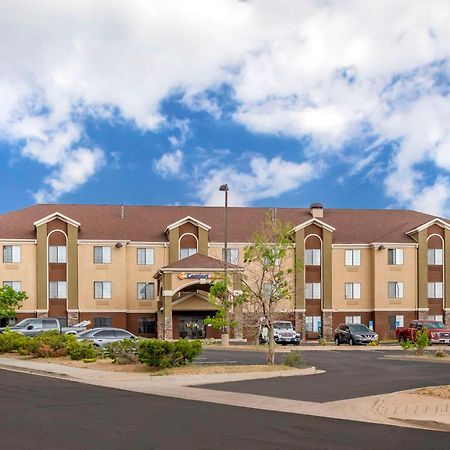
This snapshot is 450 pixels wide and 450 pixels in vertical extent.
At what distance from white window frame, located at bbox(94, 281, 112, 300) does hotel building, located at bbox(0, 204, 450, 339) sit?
0.27 feet

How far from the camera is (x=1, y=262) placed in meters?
67.0

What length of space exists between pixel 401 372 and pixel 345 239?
44.0 meters

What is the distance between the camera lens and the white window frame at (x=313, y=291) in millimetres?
70188

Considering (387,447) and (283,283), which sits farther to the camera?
(283,283)

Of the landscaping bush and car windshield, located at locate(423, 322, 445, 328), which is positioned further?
car windshield, located at locate(423, 322, 445, 328)

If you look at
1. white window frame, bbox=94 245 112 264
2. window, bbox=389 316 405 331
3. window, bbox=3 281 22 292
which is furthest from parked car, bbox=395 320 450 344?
window, bbox=3 281 22 292

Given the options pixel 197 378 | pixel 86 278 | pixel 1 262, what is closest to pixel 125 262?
pixel 86 278

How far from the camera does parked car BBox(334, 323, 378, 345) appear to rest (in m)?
52.6

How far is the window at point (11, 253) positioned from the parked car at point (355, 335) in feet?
91.0

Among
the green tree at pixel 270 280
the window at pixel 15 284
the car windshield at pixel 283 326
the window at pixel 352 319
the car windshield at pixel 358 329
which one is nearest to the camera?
the green tree at pixel 270 280

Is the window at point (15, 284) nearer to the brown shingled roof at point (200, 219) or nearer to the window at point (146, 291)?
the brown shingled roof at point (200, 219)

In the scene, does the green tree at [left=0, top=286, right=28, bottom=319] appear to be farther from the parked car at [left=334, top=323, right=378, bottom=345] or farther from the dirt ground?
the dirt ground

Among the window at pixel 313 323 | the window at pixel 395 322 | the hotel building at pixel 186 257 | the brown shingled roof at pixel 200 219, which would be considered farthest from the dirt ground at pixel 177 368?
the window at pixel 395 322

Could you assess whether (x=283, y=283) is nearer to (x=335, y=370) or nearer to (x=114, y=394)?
(x=335, y=370)
